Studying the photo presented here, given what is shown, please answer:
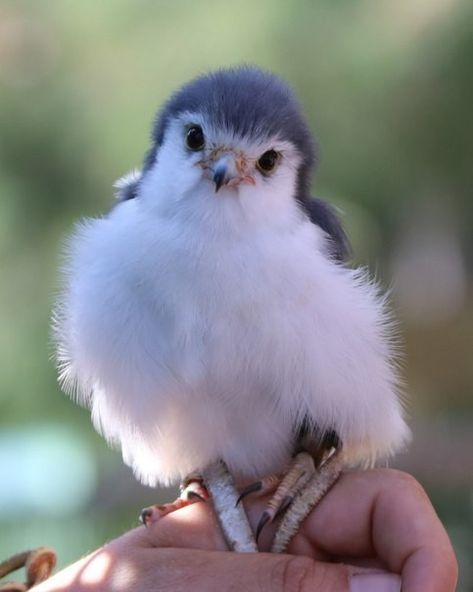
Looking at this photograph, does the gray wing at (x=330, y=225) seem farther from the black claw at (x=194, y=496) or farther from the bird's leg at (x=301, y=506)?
the black claw at (x=194, y=496)

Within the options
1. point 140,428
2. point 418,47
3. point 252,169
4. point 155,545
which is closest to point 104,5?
point 418,47

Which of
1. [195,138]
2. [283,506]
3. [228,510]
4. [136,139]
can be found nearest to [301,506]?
[283,506]

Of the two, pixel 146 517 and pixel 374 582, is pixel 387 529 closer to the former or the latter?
pixel 374 582

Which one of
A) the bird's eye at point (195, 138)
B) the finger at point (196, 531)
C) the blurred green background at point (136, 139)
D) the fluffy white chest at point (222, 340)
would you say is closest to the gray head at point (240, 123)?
the bird's eye at point (195, 138)

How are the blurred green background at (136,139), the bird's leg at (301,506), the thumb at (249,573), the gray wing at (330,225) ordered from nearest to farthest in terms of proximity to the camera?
the thumb at (249,573)
the bird's leg at (301,506)
the gray wing at (330,225)
the blurred green background at (136,139)

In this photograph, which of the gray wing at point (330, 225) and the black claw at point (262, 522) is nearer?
the black claw at point (262, 522)

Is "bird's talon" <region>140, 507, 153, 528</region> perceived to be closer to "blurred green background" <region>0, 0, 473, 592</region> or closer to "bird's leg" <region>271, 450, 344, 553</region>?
"bird's leg" <region>271, 450, 344, 553</region>

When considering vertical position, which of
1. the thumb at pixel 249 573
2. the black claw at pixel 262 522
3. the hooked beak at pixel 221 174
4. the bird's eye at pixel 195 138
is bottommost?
the thumb at pixel 249 573

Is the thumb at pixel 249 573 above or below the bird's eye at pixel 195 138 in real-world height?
below
